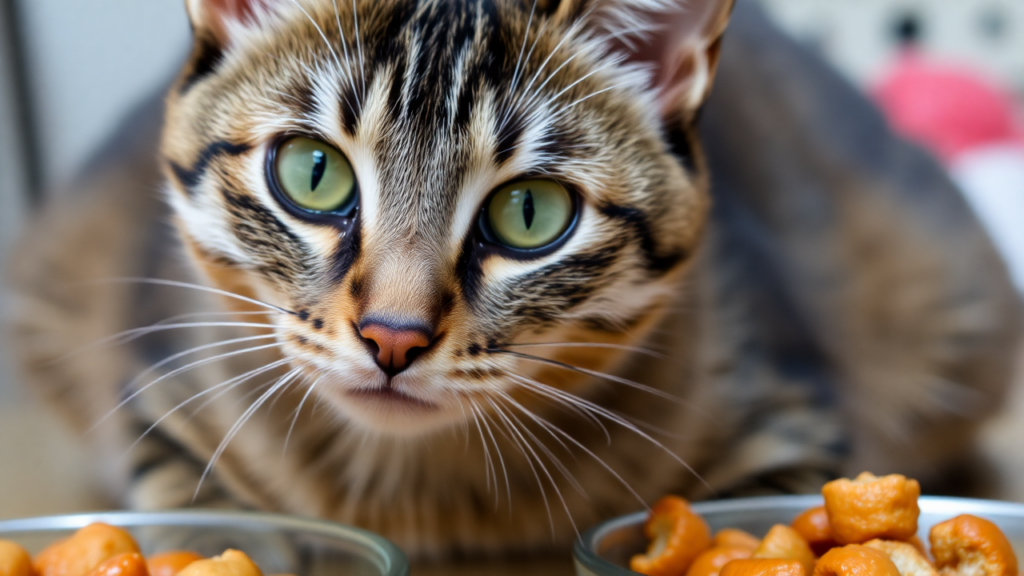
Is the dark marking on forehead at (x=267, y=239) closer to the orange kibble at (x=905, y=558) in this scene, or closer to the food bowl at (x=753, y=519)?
the food bowl at (x=753, y=519)

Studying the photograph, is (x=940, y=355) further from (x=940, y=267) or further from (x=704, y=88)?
(x=704, y=88)

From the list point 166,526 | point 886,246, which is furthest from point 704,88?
point 886,246

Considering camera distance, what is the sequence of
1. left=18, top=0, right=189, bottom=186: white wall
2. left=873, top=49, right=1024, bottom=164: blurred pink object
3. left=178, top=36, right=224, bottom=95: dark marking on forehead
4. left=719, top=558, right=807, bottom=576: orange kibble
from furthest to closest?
left=873, top=49, right=1024, bottom=164: blurred pink object, left=18, top=0, right=189, bottom=186: white wall, left=178, top=36, right=224, bottom=95: dark marking on forehead, left=719, top=558, right=807, bottom=576: orange kibble

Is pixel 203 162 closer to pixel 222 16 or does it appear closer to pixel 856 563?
pixel 222 16

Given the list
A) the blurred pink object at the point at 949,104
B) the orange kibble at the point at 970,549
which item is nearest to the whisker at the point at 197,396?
the orange kibble at the point at 970,549

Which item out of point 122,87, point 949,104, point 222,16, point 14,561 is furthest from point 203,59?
point 949,104

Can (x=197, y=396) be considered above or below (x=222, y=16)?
below

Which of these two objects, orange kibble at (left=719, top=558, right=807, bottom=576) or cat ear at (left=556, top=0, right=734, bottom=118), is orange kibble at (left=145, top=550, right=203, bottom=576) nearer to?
orange kibble at (left=719, top=558, right=807, bottom=576)

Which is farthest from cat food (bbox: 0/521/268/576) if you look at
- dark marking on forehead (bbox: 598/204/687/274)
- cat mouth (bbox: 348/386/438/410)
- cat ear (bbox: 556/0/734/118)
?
cat ear (bbox: 556/0/734/118)

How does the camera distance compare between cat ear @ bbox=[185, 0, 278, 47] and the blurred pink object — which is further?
the blurred pink object
